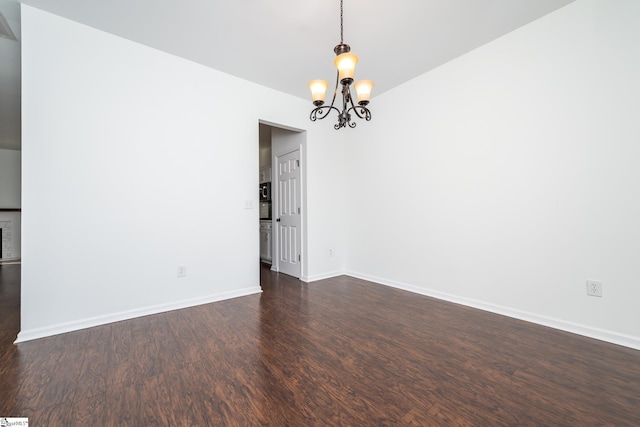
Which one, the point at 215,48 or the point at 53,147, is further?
the point at 215,48

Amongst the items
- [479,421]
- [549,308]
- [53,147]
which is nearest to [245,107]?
[53,147]

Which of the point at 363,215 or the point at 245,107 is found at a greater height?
the point at 245,107

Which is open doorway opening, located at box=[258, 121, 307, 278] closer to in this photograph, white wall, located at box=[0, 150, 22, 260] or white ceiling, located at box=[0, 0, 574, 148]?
white ceiling, located at box=[0, 0, 574, 148]

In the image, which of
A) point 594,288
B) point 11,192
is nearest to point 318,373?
point 594,288

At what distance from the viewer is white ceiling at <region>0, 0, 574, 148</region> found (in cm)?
216

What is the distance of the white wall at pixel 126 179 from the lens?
7.21 ft

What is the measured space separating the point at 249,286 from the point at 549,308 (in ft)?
10.1

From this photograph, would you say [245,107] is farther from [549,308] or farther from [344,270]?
[549,308]

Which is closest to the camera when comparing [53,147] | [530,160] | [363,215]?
[53,147]

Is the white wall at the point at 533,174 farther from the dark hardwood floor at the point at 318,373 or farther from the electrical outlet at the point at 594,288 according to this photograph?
the dark hardwood floor at the point at 318,373

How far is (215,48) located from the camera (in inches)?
107

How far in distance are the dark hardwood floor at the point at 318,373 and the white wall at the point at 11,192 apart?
529 centimetres

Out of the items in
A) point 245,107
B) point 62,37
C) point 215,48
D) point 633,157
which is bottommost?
point 633,157

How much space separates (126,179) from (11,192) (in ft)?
21.3
